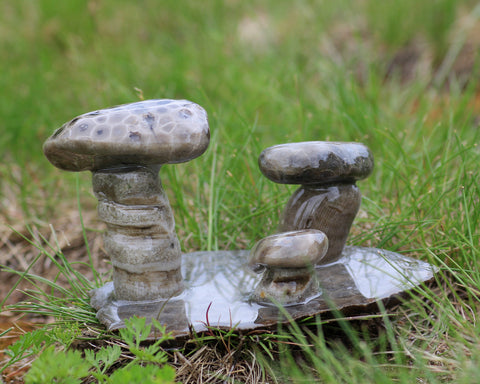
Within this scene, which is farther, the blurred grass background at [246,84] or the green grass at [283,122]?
the blurred grass background at [246,84]

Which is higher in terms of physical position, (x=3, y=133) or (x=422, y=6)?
(x=422, y=6)

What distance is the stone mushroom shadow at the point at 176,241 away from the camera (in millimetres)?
1468

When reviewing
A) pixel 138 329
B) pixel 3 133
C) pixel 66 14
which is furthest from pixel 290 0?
pixel 138 329

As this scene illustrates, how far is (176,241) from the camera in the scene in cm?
169

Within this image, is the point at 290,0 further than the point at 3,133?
Yes

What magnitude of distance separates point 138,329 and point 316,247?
589mm

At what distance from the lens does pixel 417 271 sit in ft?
5.65

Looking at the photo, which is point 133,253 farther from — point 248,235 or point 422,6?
point 422,6


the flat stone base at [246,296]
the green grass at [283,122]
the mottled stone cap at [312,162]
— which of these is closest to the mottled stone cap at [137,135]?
the mottled stone cap at [312,162]

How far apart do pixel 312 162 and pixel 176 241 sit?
21.1 inches

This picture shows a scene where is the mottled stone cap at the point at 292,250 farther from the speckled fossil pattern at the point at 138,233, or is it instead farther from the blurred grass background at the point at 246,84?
the blurred grass background at the point at 246,84

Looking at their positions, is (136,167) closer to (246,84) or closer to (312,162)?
(312,162)

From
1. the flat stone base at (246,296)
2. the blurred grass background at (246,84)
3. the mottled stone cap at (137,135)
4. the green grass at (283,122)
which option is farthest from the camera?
the blurred grass background at (246,84)

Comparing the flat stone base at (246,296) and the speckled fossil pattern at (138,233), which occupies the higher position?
the speckled fossil pattern at (138,233)
